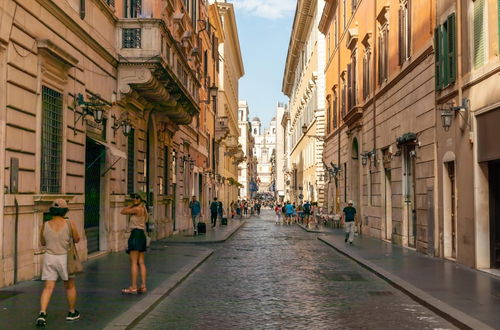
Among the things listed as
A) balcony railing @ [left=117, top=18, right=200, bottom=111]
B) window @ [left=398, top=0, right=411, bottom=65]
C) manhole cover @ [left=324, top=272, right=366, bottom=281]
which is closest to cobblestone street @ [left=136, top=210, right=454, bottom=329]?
manhole cover @ [left=324, top=272, right=366, bottom=281]

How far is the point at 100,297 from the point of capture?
1065cm

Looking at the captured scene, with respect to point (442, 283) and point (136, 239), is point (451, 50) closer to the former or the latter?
point (442, 283)

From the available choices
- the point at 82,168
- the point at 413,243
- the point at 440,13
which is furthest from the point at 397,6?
the point at 82,168

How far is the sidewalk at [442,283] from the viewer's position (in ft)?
30.5

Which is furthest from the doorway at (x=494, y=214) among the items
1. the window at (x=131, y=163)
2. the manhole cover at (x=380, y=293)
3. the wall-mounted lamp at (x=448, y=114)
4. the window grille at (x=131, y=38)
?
the window at (x=131, y=163)

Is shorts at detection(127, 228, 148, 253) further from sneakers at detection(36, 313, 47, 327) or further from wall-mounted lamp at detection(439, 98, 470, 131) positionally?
wall-mounted lamp at detection(439, 98, 470, 131)

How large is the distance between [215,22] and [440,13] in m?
35.9

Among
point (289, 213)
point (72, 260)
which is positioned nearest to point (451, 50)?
point (72, 260)

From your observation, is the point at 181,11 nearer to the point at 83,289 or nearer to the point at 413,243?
the point at 413,243

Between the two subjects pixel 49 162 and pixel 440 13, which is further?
pixel 440 13

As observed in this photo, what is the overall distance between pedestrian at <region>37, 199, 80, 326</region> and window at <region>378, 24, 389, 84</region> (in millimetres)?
18228

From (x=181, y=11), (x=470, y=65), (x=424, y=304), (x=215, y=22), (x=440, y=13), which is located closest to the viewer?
(x=424, y=304)

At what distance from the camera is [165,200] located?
1065 inches

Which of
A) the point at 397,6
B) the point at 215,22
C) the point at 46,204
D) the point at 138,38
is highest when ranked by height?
the point at 215,22
